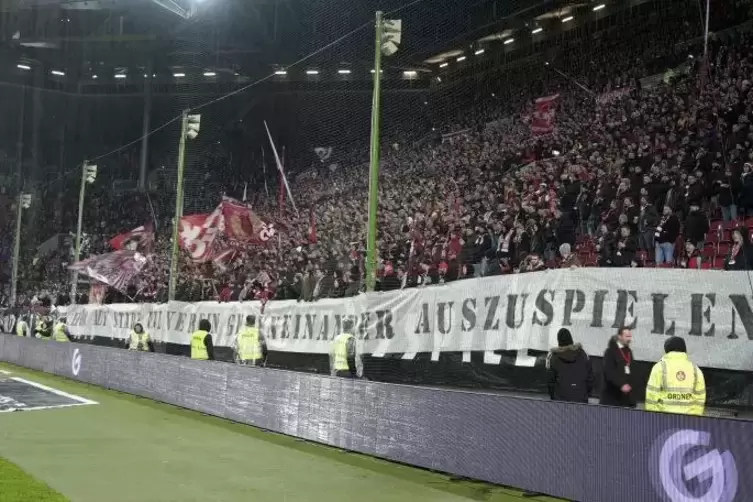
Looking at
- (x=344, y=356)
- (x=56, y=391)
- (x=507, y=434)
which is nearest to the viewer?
(x=507, y=434)

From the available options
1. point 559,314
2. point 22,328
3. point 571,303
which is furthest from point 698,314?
point 22,328

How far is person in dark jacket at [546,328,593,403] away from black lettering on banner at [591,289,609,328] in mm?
701

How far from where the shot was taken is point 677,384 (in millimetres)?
8406

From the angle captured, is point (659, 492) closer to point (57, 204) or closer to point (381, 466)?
point (381, 466)

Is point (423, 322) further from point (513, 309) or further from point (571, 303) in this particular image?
point (571, 303)

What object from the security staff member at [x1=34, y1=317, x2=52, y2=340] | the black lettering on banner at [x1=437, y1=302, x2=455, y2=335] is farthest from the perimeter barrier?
the security staff member at [x1=34, y1=317, x2=52, y2=340]

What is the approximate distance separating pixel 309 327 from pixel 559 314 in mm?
6603

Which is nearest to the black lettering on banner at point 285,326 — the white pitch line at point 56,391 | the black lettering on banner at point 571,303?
the white pitch line at point 56,391

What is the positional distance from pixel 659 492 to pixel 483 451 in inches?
97.1

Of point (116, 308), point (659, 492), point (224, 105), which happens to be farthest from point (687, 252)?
point (224, 105)

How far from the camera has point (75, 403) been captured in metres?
17.3

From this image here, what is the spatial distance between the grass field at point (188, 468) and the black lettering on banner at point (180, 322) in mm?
7347

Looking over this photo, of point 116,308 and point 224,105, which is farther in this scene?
point 224,105

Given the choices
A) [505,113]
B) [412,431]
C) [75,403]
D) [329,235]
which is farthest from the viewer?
[505,113]
